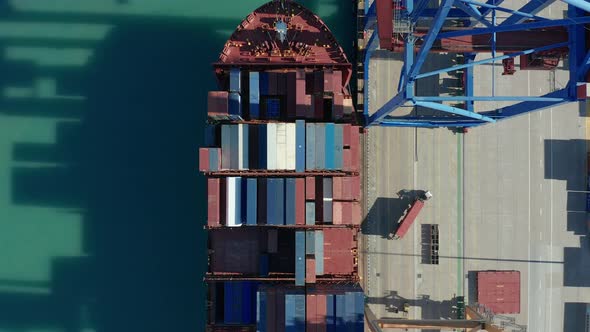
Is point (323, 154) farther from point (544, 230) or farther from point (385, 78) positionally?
point (544, 230)

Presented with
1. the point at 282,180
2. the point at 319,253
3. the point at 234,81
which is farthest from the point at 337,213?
the point at 234,81

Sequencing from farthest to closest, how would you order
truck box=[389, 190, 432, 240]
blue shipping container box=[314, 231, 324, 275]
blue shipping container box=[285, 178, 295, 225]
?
truck box=[389, 190, 432, 240]
blue shipping container box=[314, 231, 324, 275]
blue shipping container box=[285, 178, 295, 225]

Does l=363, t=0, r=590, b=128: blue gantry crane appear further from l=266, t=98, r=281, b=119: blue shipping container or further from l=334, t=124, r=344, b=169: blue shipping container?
l=266, t=98, r=281, b=119: blue shipping container

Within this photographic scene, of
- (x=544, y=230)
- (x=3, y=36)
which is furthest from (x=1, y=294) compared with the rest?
(x=544, y=230)

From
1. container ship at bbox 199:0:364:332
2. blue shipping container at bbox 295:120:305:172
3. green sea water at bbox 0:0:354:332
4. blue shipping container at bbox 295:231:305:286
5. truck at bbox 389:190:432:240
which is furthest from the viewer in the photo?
green sea water at bbox 0:0:354:332

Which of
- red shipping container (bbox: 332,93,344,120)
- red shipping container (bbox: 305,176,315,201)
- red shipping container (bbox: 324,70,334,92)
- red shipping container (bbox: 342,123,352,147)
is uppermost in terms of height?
red shipping container (bbox: 324,70,334,92)

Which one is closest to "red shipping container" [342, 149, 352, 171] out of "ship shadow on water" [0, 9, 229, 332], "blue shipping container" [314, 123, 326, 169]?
"blue shipping container" [314, 123, 326, 169]
